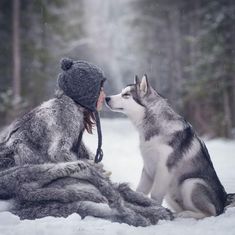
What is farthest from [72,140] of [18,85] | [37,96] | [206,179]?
[37,96]

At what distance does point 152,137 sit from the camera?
11.5 feet

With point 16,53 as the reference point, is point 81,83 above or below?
below

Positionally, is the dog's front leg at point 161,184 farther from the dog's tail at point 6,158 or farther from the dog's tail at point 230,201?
the dog's tail at point 6,158

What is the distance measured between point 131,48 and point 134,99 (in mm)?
16040

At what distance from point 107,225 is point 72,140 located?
32.7 inches

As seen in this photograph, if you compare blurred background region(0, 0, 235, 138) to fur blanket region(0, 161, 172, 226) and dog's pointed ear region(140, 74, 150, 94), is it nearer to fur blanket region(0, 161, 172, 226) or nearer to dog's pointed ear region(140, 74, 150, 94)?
dog's pointed ear region(140, 74, 150, 94)

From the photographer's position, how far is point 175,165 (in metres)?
3.37

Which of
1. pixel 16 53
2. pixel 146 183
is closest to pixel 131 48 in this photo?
pixel 16 53

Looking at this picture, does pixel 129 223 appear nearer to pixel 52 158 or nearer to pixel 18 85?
pixel 52 158

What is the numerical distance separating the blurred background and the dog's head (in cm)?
355

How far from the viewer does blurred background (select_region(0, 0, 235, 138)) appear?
1148 centimetres

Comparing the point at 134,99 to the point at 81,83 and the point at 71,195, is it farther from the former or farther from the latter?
the point at 71,195

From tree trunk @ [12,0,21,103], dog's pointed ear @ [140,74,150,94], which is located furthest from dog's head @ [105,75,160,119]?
tree trunk @ [12,0,21,103]

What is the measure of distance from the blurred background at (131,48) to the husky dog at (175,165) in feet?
12.5
